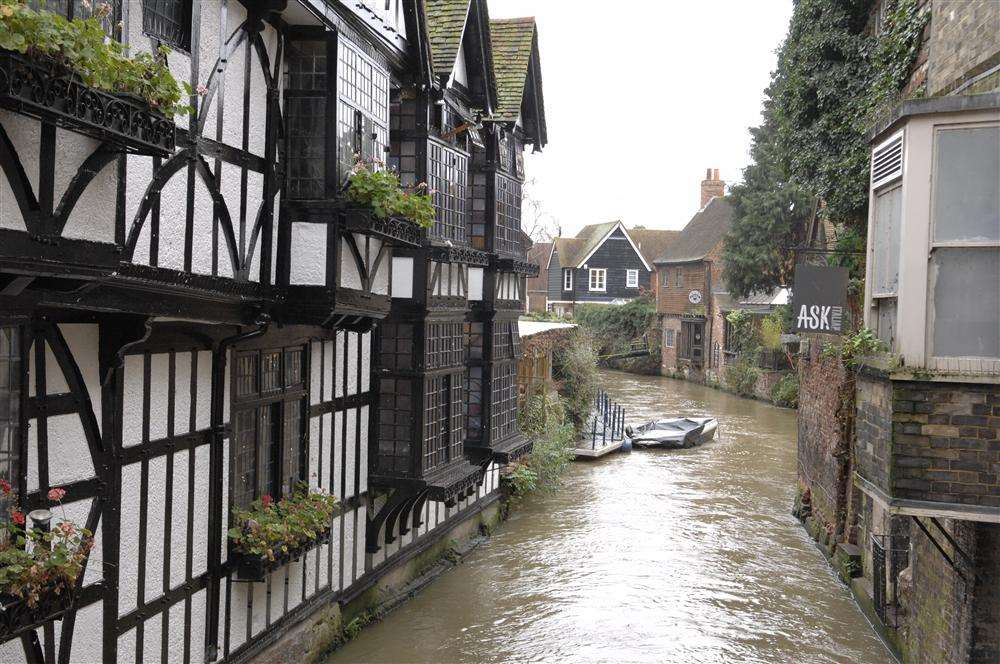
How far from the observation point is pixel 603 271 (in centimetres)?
6138

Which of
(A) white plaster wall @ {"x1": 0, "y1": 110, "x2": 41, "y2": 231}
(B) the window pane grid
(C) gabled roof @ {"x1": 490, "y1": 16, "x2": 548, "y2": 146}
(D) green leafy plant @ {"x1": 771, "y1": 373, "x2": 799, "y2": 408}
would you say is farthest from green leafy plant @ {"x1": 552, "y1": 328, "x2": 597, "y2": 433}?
(A) white plaster wall @ {"x1": 0, "y1": 110, "x2": 41, "y2": 231}

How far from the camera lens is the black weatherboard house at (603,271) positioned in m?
60.9

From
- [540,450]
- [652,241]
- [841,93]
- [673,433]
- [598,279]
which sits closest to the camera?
[841,93]

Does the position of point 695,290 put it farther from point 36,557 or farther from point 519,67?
point 36,557

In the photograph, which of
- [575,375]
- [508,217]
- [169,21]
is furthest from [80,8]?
[575,375]

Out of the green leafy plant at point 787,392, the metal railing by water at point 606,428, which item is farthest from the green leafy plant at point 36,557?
the green leafy plant at point 787,392

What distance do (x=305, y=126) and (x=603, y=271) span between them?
5267cm

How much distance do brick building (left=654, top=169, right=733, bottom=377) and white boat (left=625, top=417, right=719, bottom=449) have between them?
16741 mm

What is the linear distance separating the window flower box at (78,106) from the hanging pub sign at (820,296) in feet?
26.2

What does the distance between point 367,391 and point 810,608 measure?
7.74 meters

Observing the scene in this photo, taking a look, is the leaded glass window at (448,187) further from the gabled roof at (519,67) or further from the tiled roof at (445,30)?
the gabled roof at (519,67)

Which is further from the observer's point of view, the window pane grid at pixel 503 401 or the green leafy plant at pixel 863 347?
Answer: the window pane grid at pixel 503 401

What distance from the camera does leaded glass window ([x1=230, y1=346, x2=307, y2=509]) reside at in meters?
9.23

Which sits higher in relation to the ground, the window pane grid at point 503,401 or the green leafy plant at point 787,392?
the window pane grid at point 503,401
